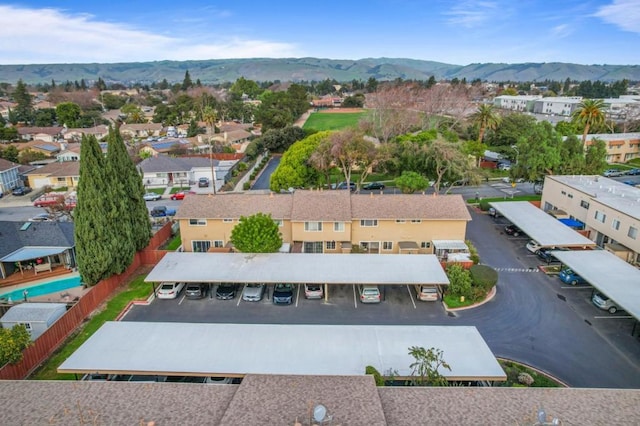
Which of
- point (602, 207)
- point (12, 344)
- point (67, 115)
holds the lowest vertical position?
point (12, 344)

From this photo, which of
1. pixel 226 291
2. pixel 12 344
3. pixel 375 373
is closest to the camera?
pixel 375 373

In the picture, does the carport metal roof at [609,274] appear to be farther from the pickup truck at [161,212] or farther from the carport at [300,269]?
the pickup truck at [161,212]

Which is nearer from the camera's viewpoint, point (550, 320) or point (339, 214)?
point (550, 320)

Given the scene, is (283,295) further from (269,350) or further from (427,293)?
(427,293)

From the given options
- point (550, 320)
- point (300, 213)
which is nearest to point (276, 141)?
point (300, 213)

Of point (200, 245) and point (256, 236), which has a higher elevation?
point (256, 236)

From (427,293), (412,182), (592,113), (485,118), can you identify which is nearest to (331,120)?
(485,118)

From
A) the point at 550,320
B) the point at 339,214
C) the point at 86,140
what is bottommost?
the point at 550,320

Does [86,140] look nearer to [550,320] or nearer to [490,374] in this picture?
[490,374]
